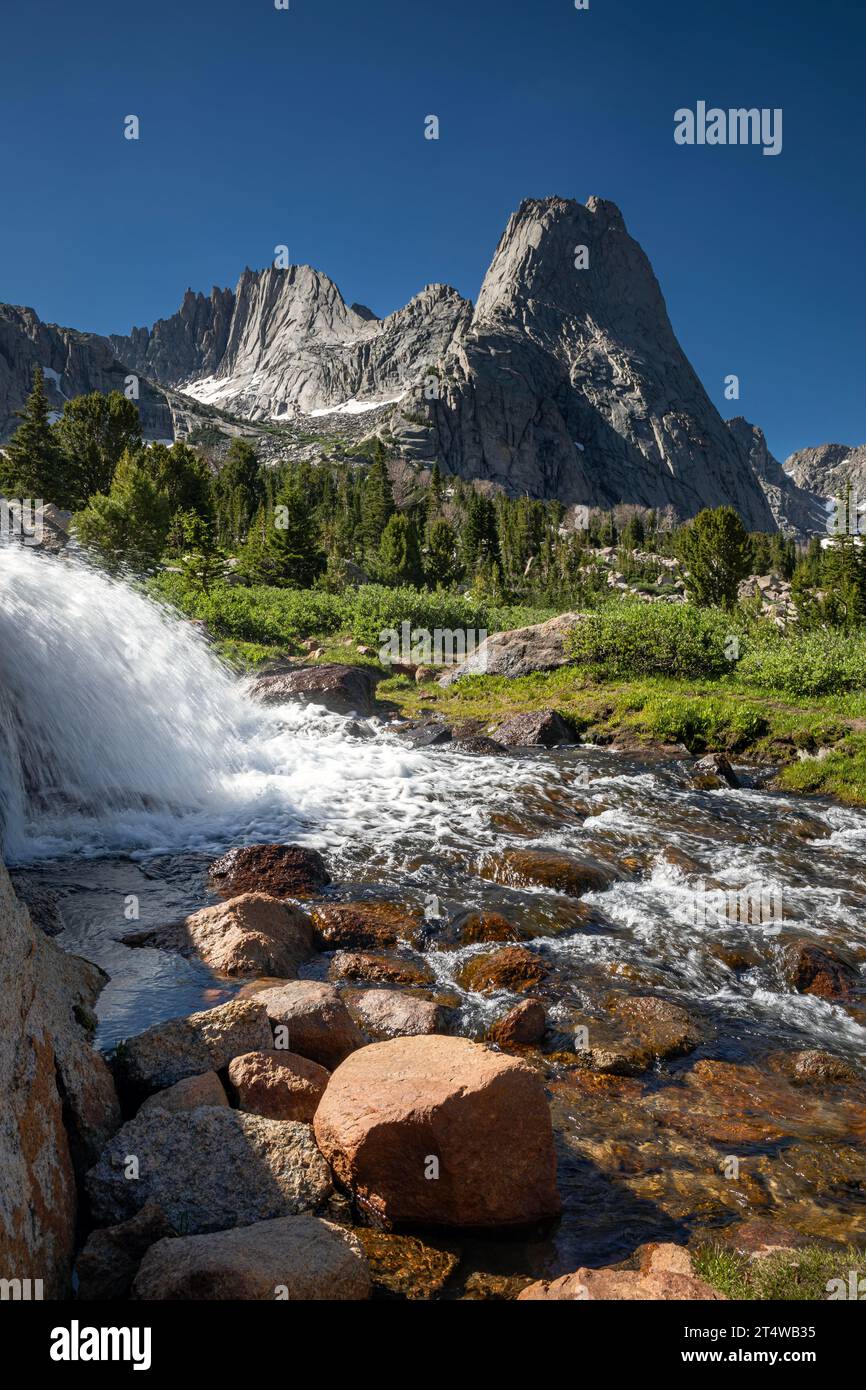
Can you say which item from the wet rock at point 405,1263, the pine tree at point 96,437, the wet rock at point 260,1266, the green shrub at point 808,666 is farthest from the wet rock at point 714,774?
the pine tree at point 96,437

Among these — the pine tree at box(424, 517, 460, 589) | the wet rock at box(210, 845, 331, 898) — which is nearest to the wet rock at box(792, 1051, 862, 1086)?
the wet rock at box(210, 845, 331, 898)

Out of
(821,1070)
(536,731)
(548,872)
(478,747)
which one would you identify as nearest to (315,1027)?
(821,1070)

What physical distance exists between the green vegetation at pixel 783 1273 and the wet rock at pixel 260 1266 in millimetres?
2020

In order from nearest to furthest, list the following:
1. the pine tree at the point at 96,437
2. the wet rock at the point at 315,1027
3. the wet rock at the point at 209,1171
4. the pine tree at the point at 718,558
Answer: the wet rock at the point at 209,1171, the wet rock at the point at 315,1027, the pine tree at the point at 718,558, the pine tree at the point at 96,437

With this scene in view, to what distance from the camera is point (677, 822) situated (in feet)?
49.9

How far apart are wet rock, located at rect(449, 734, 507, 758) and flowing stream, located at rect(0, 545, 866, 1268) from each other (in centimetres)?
91

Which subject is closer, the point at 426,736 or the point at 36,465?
the point at 426,736

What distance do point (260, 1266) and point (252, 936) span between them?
4.82 metres

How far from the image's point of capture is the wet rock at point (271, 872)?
35.8ft

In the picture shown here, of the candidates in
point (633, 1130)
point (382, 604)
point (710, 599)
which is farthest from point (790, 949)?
point (710, 599)

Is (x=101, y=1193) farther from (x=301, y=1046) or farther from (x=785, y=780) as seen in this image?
(x=785, y=780)

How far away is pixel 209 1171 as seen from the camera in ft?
15.3

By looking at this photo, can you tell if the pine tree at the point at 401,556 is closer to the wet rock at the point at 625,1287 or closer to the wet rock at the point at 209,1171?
the wet rock at the point at 209,1171

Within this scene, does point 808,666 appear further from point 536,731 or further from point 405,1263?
point 405,1263
